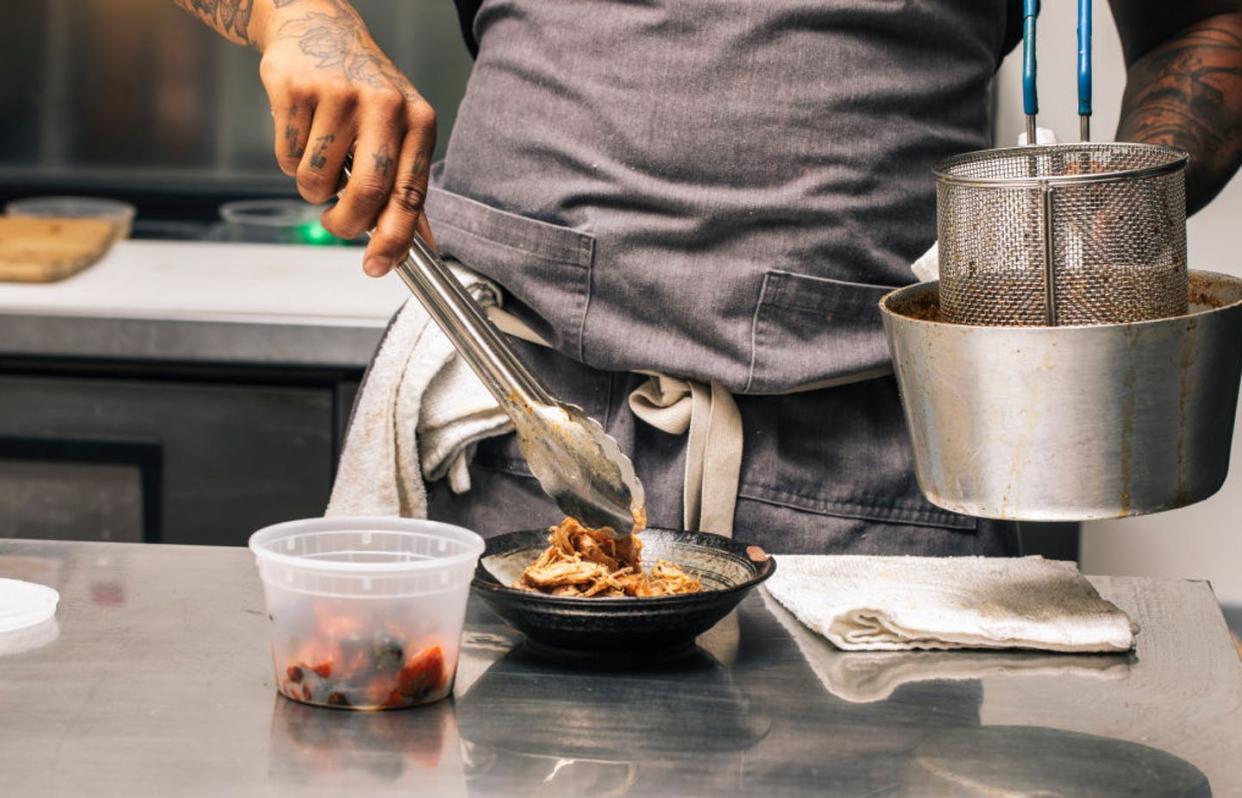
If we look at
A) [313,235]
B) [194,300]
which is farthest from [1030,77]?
[313,235]

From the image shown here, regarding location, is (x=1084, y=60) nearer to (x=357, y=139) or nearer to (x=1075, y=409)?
(x=1075, y=409)

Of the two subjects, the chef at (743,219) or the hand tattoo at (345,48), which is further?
the chef at (743,219)

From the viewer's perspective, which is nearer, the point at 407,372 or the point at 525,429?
the point at 525,429

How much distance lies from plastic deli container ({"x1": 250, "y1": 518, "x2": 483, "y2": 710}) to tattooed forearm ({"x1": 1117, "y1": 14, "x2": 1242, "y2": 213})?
0.80 metres

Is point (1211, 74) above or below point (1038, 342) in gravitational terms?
above

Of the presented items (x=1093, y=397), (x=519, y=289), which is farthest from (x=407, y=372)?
(x=1093, y=397)

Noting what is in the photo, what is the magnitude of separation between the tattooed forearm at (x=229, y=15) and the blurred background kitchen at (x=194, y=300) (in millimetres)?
668

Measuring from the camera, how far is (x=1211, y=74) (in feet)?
4.93

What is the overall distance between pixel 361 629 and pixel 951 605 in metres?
0.44

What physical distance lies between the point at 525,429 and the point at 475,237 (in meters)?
0.36

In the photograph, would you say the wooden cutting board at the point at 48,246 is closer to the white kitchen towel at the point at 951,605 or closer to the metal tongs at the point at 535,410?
the metal tongs at the point at 535,410

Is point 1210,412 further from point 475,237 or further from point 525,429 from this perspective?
point 475,237

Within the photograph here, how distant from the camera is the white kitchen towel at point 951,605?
3.79 ft

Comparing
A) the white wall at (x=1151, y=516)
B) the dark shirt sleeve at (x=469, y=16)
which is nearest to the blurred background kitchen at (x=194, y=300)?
the white wall at (x=1151, y=516)
